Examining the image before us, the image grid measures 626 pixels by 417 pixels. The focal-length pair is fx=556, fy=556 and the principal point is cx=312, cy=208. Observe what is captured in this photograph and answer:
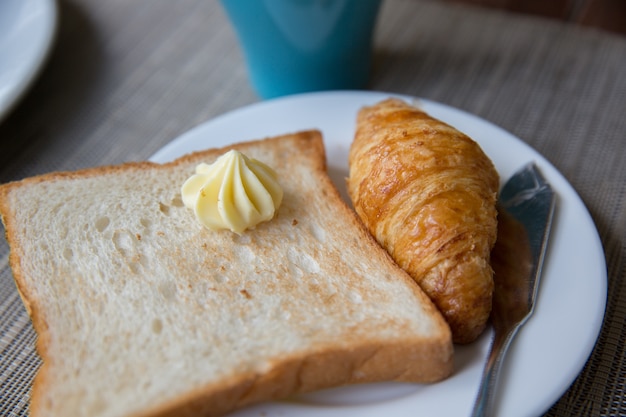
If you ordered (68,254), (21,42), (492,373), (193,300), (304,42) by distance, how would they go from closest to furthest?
(492,373), (193,300), (68,254), (304,42), (21,42)

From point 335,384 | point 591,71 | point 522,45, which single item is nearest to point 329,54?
point 522,45

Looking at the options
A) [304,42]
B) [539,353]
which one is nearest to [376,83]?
[304,42]

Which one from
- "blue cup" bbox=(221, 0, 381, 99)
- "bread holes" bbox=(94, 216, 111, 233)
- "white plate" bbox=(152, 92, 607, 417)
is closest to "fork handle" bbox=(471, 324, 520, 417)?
"white plate" bbox=(152, 92, 607, 417)

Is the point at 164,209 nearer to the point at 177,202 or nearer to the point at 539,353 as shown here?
the point at 177,202

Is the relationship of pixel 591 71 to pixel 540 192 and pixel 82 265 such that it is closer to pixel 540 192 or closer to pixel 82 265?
pixel 540 192

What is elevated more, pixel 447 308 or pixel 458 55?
pixel 447 308

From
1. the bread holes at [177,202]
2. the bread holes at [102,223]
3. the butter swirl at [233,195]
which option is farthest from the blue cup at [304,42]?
Result: the bread holes at [102,223]
